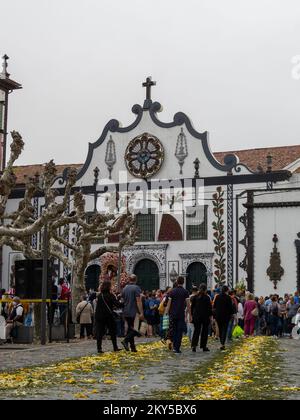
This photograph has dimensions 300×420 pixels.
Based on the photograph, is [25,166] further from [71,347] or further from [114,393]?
[114,393]

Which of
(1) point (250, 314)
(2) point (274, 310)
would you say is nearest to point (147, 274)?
(2) point (274, 310)

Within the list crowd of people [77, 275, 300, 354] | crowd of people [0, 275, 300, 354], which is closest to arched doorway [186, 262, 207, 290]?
crowd of people [0, 275, 300, 354]

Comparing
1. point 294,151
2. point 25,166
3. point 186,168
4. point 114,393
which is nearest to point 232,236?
point 186,168

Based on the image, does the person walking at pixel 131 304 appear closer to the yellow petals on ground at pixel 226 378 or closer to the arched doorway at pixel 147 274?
the yellow petals on ground at pixel 226 378

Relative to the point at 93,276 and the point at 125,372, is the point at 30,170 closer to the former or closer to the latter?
the point at 93,276

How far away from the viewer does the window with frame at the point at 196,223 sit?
4169 centimetres

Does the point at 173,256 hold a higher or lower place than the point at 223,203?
lower

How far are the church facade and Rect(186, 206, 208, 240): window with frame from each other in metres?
0.05

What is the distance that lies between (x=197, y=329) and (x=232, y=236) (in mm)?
21356

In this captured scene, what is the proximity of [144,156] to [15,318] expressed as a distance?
21.6 meters

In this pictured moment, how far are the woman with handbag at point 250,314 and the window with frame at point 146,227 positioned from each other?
15269 mm

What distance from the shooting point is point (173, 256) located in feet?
138

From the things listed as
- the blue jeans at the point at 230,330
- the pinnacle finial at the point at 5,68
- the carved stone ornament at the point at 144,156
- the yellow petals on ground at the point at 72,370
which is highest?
the pinnacle finial at the point at 5,68

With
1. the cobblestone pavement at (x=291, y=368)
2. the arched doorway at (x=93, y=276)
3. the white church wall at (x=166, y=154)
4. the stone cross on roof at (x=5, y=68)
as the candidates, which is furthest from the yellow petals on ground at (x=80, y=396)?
the stone cross on roof at (x=5, y=68)
